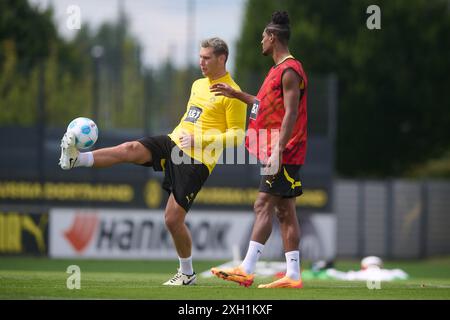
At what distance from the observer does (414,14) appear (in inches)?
1624

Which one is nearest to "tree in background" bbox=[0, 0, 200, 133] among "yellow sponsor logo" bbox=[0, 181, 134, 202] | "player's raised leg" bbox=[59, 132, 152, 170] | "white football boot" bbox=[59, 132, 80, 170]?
"yellow sponsor logo" bbox=[0, 181, 134, 202]

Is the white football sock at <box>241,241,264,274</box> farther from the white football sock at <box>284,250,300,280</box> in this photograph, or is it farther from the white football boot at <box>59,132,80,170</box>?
the white football boot at <box>59,132,80,170</box>

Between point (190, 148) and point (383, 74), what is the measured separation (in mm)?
30486

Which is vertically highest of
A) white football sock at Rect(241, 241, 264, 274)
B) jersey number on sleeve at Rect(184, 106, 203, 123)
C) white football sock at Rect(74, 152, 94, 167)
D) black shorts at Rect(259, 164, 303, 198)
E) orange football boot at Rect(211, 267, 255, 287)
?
jersey number on sleeve at Rect(184, 106, 203, 123)

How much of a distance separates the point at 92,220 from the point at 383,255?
9848 millimetres

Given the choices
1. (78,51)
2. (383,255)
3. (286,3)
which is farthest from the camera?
(286,3)

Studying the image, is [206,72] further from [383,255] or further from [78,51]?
[78,51]

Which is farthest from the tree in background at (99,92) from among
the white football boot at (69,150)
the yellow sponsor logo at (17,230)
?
the white football boot at (69,150)

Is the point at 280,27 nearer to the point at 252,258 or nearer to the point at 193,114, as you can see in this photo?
the point at 193,114

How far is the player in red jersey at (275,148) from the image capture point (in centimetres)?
1065

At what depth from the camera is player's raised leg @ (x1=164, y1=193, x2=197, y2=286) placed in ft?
36.0

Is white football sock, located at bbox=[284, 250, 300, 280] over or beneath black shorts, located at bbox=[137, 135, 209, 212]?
beneath

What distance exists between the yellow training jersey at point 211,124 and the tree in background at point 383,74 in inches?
1152

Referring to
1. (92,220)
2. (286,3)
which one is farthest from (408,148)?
(92,220)
